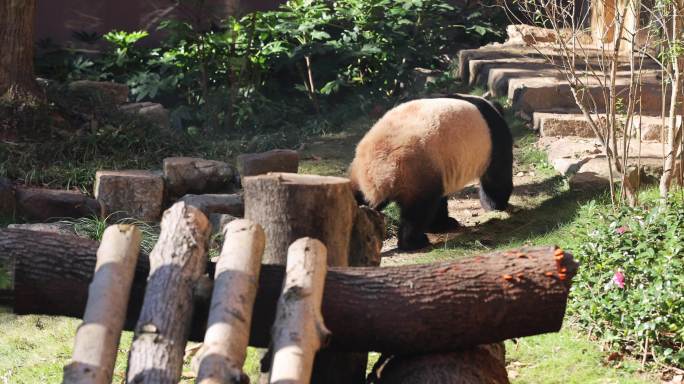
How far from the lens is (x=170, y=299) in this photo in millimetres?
3350

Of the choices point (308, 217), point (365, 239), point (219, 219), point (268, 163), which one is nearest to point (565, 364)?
point (365, 239)

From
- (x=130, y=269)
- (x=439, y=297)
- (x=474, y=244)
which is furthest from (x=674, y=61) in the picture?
(x=130, y=269)

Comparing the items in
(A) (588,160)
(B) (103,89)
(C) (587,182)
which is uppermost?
(B) (103,89)

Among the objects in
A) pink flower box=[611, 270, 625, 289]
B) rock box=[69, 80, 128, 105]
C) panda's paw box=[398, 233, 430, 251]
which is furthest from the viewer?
rock box=[69, 80, 128, 105]

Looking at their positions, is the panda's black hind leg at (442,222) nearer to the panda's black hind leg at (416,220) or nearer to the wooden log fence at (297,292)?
the panda's black hind leg at (416,220)

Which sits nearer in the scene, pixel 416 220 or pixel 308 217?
pixel 308 217

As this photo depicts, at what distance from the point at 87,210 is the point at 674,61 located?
14.4 ft

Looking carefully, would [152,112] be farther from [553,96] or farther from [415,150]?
[553,96]

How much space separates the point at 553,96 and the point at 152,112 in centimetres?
406

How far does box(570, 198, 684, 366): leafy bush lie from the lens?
4461 millimetres

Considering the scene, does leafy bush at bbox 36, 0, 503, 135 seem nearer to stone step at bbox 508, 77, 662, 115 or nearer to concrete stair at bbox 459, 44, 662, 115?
concrete stair at bbox 459, 44, 662, 115

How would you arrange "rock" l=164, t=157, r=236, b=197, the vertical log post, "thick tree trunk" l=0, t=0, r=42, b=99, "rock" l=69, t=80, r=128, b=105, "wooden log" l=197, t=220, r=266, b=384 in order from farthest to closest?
"rock" l=69, t=80, r=128, b=105, "thick tree trunk" l=0, t=0, r=42, b=99, "rock" l=164, t=157, r=236, b=197, the vertical log post, "wooden log" l=197, t=220, r=266, b=384

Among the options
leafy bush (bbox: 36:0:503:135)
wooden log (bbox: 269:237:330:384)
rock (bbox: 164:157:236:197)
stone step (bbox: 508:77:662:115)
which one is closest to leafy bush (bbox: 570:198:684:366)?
wooden log (bbox: 269:237:330:384)

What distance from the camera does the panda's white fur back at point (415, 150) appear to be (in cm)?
658
